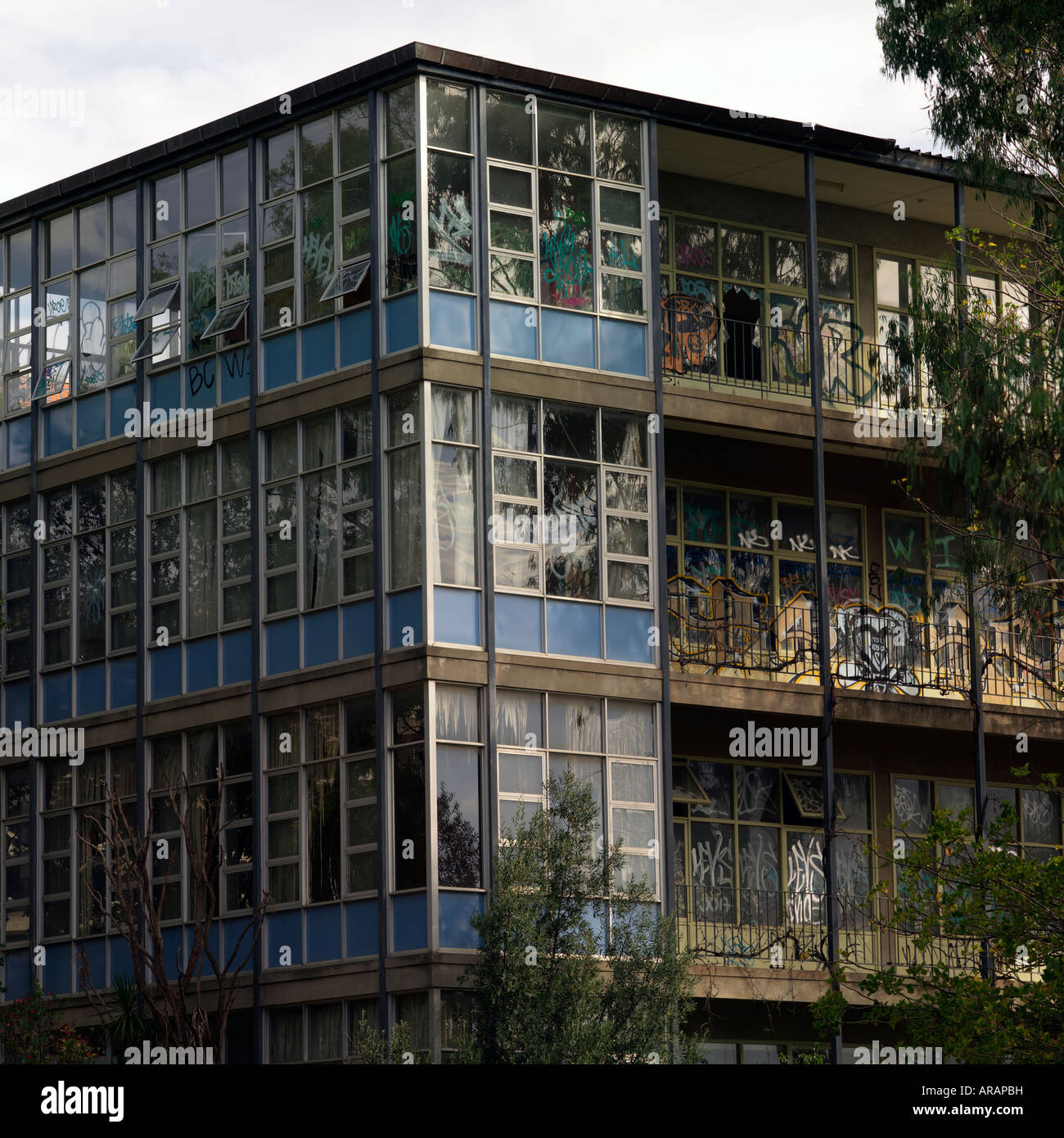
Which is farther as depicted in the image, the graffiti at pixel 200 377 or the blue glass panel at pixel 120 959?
the graffiti at pixel 200 377

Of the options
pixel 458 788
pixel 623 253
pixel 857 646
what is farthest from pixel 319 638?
pixel 857 646

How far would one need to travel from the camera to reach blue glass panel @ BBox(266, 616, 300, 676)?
24719 millimetres

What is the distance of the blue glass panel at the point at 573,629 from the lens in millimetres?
23984

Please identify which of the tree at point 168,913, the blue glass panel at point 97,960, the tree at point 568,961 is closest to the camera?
the tree at point 568,961

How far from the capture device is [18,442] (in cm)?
2888

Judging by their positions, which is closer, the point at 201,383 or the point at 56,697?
the point at 201,383

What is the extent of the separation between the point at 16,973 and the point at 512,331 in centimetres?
1079

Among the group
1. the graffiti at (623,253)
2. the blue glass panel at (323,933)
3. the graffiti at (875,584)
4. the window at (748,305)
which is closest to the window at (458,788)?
the blue glass panel at (323,933)

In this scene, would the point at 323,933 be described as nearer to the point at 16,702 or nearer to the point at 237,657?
the point at 237,657

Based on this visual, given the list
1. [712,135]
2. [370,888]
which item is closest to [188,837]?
[370,888]

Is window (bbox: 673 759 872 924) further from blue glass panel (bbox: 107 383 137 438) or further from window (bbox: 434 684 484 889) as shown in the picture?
blue glass panel (bbox: 107 383 137 438)

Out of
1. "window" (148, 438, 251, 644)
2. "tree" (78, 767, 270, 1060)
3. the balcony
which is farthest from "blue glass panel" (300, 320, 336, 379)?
the balcony

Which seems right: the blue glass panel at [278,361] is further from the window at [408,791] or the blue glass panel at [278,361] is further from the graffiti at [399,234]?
the window at [408,791]

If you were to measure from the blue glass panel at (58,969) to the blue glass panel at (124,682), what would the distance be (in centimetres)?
317
